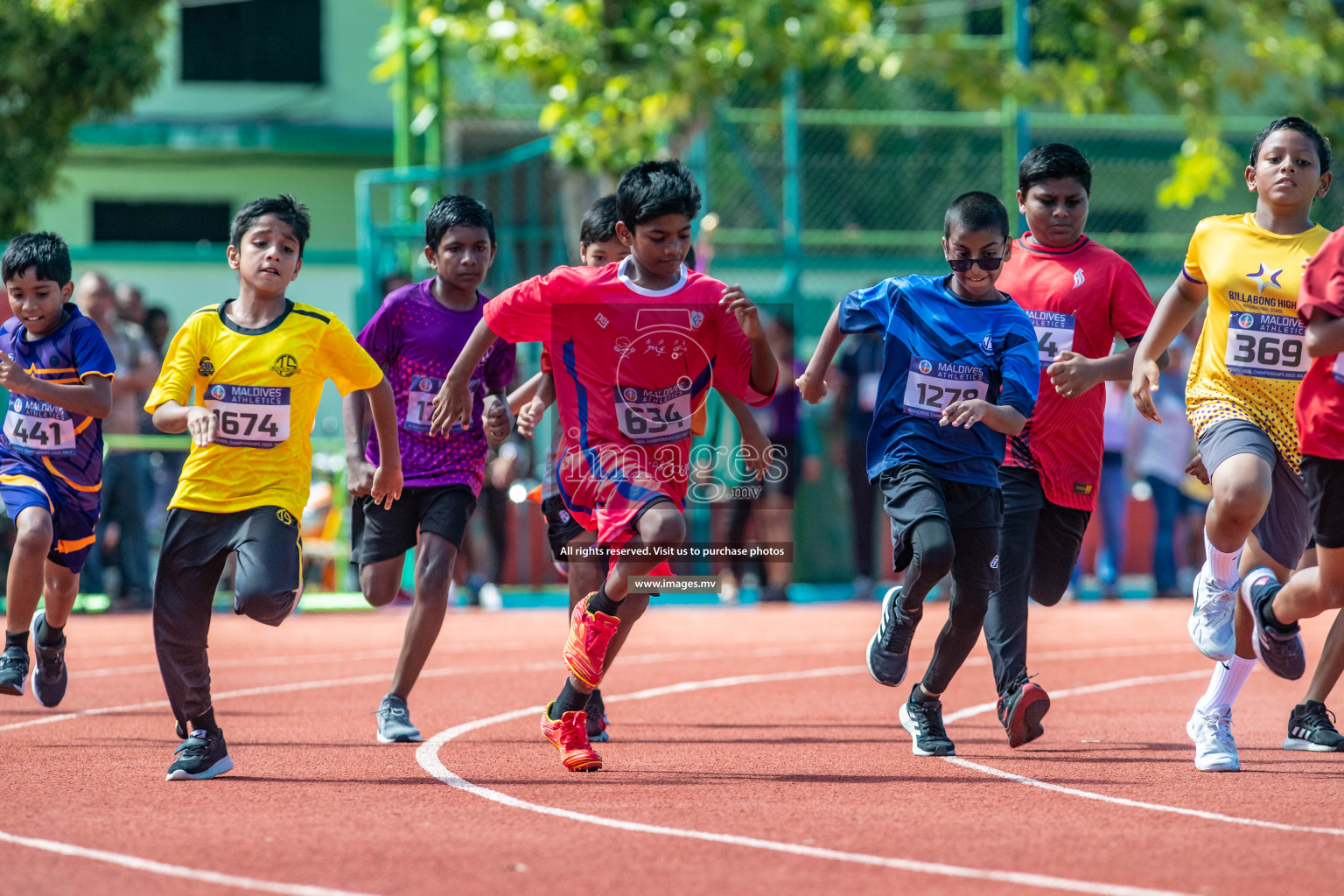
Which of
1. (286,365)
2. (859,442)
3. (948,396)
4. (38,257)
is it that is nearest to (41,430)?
(38,257)

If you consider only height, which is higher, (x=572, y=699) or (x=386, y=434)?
(x=386, y=434)

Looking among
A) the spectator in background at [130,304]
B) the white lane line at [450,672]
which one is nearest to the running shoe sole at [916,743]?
the white lane line at [450,672]

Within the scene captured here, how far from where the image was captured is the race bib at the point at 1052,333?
6.64 m

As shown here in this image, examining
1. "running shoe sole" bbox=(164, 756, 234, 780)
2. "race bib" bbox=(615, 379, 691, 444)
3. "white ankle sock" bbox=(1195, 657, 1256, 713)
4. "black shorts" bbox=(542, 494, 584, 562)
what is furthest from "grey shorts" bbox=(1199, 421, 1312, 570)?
"running shoe sole" bbox=(164, 756, 234, 780)

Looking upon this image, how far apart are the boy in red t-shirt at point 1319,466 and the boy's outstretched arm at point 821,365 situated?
64.4 inches

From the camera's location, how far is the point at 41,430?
732 centimetres

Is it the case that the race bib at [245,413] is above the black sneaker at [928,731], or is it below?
above

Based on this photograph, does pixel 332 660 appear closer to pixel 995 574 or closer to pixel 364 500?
pixel 364 500

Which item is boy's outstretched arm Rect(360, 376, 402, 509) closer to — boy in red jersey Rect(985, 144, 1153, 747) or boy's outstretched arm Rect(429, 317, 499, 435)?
boy's outstretched arm Rect(429, 317, 499, 435)

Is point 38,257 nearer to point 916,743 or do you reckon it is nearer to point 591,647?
point 591,647

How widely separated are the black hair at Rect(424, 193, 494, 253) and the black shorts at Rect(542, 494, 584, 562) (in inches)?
46.5

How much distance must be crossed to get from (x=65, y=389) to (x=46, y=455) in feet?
1.93

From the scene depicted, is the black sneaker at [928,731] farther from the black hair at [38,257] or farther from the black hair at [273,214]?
the black hair at [38,257]

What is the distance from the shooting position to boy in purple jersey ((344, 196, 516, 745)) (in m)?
7.10
